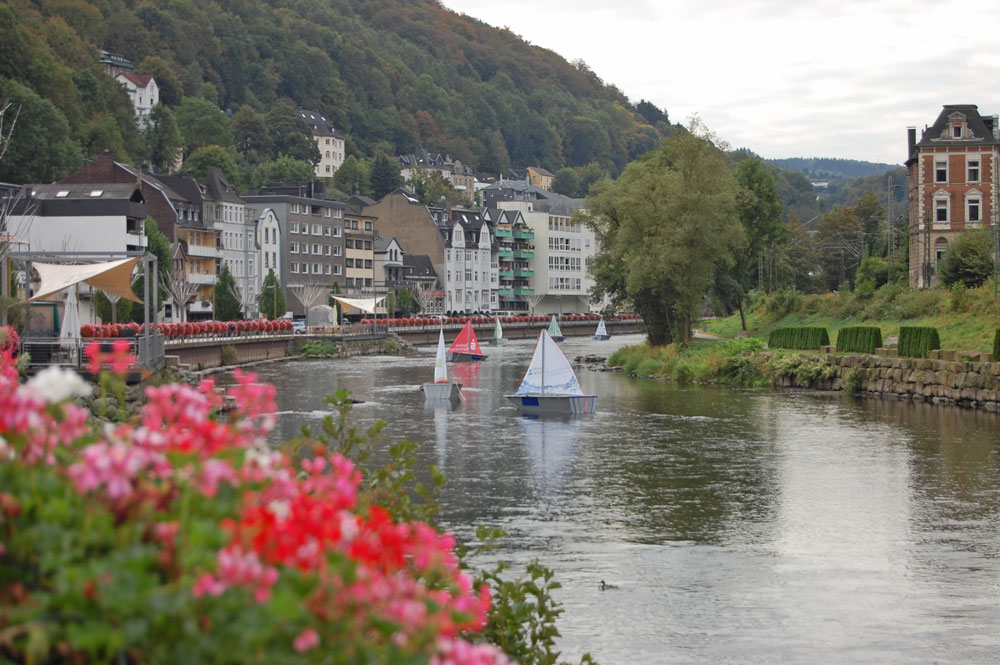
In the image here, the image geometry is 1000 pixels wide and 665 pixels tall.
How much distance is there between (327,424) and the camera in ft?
34.3

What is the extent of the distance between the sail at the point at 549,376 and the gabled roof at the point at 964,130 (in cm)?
4711

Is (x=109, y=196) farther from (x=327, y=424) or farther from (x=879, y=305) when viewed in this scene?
(x=327, y=424)

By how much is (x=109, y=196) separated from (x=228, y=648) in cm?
8719

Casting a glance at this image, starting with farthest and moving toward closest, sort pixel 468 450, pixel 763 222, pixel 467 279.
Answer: pixel 467 279
pixel 763 222
pixel 468 450

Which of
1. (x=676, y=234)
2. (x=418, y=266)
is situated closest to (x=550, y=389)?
(x=676, y=234)

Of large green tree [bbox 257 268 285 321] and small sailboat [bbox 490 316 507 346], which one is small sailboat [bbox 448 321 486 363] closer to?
small sailboat [bbox 490 316 507 346]

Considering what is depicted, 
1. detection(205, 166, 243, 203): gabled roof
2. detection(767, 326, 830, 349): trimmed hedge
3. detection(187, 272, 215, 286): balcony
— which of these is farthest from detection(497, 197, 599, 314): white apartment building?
detection(767, 326, 830, 349): trimmed hedge

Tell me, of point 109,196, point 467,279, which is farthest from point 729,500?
point 467,279

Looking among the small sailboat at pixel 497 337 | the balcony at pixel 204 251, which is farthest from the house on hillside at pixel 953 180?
the balcony at pixel 204 251

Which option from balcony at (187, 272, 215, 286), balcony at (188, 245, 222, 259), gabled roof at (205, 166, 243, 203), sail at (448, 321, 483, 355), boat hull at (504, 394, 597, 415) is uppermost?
gabled roof at (205, 166, 243, 203)

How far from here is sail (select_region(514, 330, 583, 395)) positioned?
4666cm

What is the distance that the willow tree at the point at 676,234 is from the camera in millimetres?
68875

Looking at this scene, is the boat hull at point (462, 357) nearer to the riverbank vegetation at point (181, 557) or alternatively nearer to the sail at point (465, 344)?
the sail at point (465, 344)

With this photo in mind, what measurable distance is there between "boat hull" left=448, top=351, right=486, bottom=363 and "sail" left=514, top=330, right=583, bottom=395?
121 ft
